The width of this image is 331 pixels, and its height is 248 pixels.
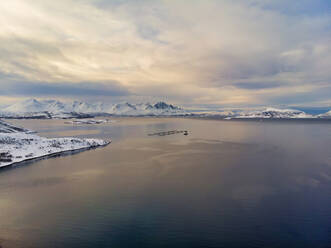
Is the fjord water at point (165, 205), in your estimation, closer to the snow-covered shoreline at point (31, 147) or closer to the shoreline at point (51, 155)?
the shoreline at point (51, 155)

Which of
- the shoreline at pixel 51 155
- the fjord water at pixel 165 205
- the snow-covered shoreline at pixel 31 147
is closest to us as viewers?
the fjord water at pixel 165 205

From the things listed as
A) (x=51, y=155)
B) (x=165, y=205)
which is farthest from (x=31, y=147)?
(x=165, y=205)

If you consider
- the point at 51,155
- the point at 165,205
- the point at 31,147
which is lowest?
the point at 165,205

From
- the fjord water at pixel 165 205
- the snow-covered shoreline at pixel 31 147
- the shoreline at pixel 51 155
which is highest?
the snow-covered shoreline at pixel 31 147

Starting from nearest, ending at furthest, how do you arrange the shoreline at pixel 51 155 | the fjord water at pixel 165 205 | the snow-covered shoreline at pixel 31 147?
the fjord water at pixel 165 205, the shoreline at pixel 51 155, the snow-covered shoreline at pixel 31 147

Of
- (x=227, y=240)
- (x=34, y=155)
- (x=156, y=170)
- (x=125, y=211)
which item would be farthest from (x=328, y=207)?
(x=34, y=155)

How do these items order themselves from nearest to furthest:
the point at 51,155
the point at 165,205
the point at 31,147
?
the point at 165,205 < the point at 51,155 < the point at 31,147

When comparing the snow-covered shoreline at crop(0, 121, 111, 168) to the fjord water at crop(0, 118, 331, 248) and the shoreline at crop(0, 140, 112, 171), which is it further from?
the fjord water at crop(0, 118, 331, 248)

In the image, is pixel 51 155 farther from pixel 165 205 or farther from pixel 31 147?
pixel 165 205

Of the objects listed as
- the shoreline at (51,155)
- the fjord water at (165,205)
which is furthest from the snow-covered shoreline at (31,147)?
the fjord water at (165,205)
